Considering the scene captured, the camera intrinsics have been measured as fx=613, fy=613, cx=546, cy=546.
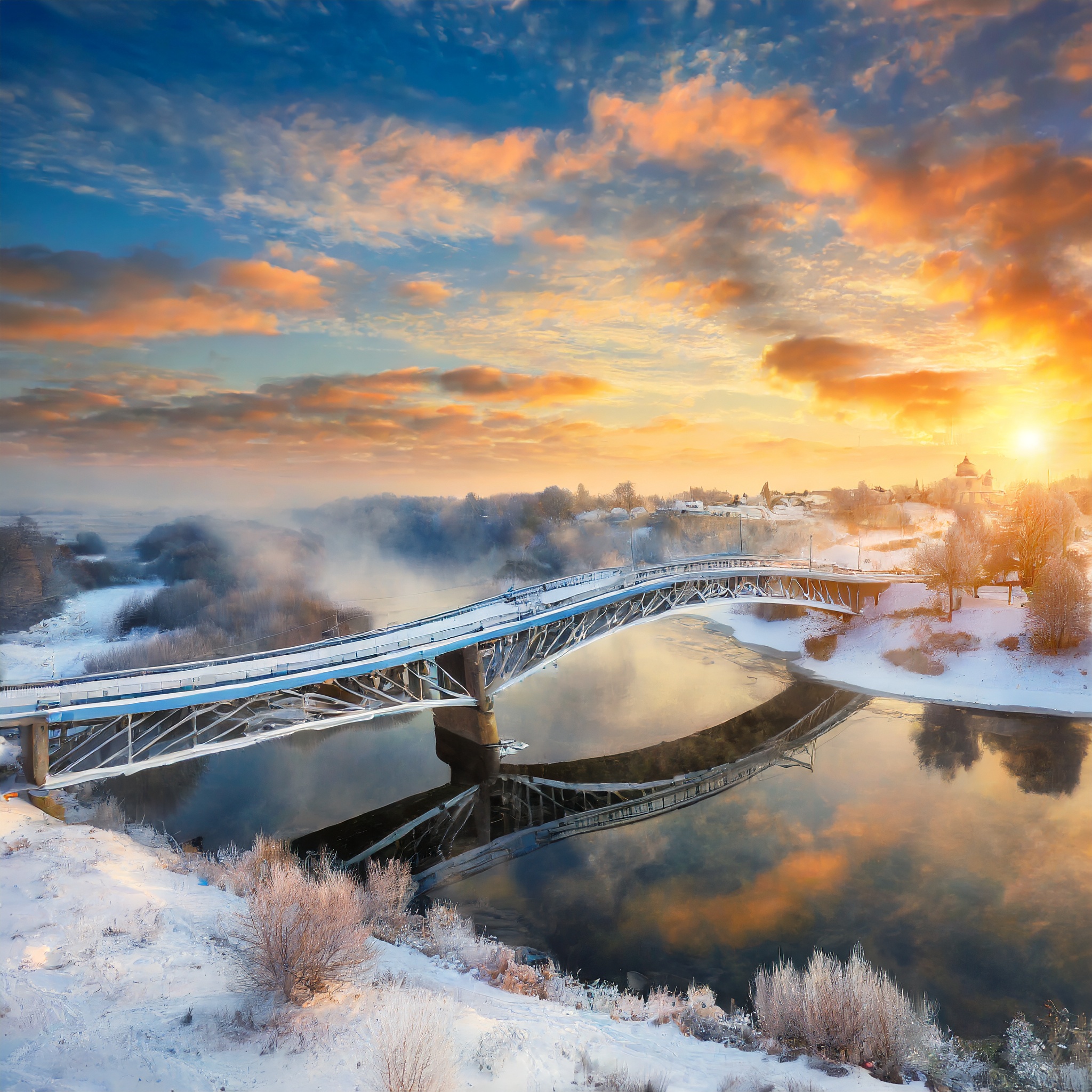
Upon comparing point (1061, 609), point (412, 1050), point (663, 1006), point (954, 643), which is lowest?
point (663, 1006)

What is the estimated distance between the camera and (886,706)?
41.3 meters

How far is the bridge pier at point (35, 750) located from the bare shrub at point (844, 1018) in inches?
880

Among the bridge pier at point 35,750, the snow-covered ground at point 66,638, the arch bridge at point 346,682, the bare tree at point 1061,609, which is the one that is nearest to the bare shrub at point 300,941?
the arch bridge at point 346,682

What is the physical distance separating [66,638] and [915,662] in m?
69.3

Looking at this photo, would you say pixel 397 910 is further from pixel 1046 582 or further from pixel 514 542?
pixel 514 542

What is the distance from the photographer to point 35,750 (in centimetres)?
1970

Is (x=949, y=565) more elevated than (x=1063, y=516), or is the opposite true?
(x=1063, y=516)

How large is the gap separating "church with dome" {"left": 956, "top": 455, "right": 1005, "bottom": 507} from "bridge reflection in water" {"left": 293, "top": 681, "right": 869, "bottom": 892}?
92422mm

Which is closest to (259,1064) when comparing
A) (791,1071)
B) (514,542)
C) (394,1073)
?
(394,1073)

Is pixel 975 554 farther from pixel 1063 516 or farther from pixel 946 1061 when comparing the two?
pixel 946 1061

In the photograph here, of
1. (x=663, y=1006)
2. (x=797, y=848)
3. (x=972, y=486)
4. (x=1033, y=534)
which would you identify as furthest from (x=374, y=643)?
(x=972, y=486)

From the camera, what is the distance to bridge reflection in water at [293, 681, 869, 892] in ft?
79.4

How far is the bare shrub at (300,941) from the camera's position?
1209 centimetres

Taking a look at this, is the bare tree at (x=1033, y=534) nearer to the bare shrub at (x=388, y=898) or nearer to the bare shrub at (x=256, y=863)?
the bare shrub at (x=388, y=898)
